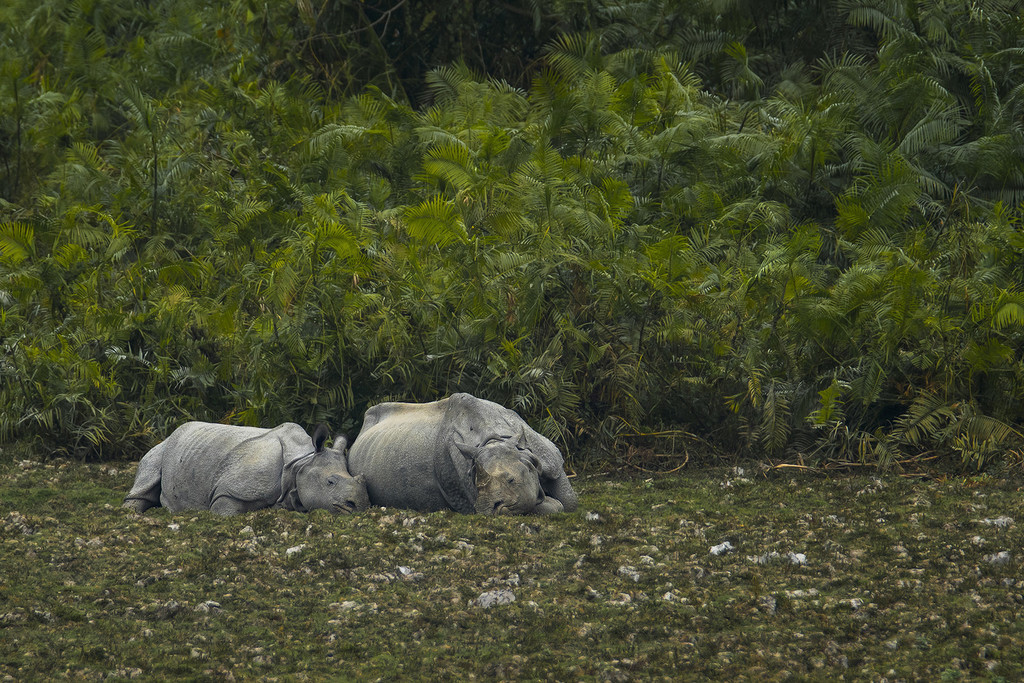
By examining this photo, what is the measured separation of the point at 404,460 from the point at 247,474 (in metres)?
1.19

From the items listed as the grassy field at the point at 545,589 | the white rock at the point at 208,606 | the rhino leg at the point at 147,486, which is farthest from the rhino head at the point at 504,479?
the rhino leg at the point at 147,486

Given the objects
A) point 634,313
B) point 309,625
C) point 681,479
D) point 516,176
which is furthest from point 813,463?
point 309,625

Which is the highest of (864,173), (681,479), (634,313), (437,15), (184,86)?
(437,15)

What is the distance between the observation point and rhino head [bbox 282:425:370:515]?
8.02 m

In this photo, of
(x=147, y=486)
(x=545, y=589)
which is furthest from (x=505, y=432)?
(x=147, y=486)

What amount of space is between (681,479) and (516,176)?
12.8 ft

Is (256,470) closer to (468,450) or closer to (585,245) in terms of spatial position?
(468,450)

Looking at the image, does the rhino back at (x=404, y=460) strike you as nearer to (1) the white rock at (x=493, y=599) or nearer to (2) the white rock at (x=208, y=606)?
(1) the white rock at (x=493, y=599)

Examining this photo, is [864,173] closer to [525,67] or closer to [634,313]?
[634,313]

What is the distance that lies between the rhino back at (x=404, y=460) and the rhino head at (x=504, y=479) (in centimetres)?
35

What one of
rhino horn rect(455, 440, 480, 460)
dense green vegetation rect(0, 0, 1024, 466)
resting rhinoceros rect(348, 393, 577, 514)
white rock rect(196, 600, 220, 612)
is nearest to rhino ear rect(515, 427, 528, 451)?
resting rhinoceros rect(348, 393, 577, 514)

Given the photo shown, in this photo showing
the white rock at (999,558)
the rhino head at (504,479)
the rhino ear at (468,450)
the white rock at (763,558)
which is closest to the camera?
the white rock at (999,558)

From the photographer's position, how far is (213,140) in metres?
16.3

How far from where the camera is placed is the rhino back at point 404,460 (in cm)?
797
